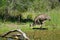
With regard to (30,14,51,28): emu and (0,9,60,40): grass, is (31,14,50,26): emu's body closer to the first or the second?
(30,14,51,28): emu

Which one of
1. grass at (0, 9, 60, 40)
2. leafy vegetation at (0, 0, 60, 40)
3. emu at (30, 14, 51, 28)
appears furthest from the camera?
emu at (30, 14, 51, 28)

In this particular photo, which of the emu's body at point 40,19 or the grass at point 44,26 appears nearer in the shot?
the grass at point 44,26

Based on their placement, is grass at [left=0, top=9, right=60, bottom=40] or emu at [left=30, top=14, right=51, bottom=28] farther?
emu at [left=30, top=14, right=51, bottom=28]

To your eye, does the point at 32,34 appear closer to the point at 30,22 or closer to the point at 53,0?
the point at 30,22

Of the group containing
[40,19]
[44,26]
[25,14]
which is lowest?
[44,26]

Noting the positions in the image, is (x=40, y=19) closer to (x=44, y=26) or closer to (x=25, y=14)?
(x=44, y=26)

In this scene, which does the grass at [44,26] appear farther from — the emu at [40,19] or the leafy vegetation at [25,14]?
the emu at [40,19]

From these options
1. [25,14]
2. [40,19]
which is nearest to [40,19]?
[40,19]

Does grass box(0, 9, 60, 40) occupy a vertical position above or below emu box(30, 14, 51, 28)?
below

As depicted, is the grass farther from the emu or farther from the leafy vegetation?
the emu

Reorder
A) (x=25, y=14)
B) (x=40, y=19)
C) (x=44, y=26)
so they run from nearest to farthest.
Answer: (x=44, y=26), (x=40, y=19), (x=25, y=14)

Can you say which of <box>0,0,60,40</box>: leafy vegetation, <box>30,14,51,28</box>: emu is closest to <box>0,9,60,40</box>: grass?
Result: <box>0,0,60,40</box>: leafy vegetation

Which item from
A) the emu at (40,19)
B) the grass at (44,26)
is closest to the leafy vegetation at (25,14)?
the grass at (44,26)

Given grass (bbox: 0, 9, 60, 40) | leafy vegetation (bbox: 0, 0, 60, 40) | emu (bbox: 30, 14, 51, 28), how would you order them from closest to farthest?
1. grass (bbox: 0, 9, 60, 40)
2. leafy vegetation (bbox: 0, 0, 60, 40)
3. emu (bbox: 30, 14, 51, 28)
